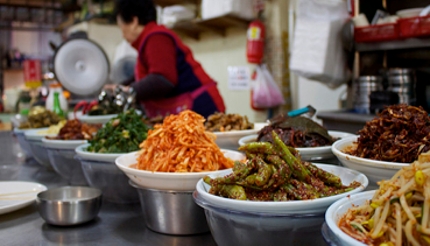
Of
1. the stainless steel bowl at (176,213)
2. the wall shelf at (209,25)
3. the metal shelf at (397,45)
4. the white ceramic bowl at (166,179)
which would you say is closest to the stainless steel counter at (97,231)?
the stainless steel bowl at (176,213)

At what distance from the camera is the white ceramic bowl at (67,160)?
1.93 metres

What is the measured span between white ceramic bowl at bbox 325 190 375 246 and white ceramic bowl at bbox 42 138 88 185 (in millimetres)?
1386

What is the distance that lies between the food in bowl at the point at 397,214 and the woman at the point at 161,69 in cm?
258

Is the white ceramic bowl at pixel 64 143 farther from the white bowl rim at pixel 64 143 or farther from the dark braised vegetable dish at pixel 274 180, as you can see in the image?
the dark braised vegetable dish at pixel 274 180

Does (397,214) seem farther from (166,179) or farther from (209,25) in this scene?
(209,25)

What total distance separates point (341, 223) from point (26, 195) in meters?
1.36

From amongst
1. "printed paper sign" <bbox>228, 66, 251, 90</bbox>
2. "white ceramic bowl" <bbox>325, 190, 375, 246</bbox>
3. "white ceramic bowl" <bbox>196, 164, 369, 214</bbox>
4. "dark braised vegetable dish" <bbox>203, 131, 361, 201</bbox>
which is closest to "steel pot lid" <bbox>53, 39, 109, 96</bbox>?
"printed paper sign" <bbox>228, 66, 251, 90</bbox>

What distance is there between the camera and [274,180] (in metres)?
1.01

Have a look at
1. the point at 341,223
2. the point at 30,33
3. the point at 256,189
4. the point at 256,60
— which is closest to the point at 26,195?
the point at 256,189

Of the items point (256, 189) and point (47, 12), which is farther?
point (47, 12)

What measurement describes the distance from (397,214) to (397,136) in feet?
1.67

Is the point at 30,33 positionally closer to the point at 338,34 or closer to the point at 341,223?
the point at 338,34

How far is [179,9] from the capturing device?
5.69 meters

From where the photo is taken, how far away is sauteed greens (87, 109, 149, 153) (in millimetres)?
1753
